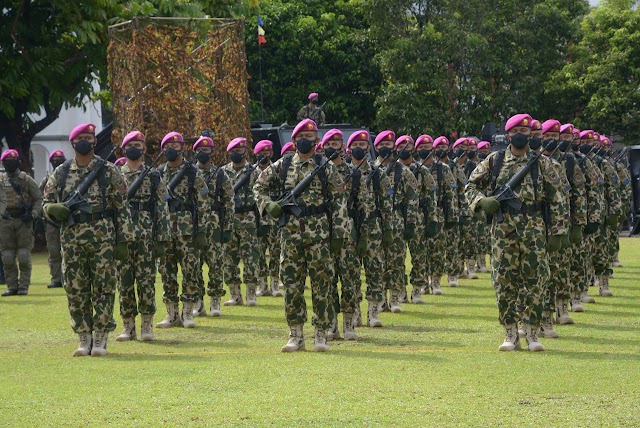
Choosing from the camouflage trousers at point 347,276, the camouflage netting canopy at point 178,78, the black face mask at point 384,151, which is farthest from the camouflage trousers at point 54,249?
the camouflage trousers at point 347,276

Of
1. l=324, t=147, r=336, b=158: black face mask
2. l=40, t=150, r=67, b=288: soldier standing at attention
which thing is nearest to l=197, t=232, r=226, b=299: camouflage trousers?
l=324, t=147, r=336, b=158: black face mask

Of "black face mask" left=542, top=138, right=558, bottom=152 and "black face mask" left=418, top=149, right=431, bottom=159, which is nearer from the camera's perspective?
"black face mask" left=542, top=138, right=558, bottom=152

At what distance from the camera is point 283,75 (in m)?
45.7

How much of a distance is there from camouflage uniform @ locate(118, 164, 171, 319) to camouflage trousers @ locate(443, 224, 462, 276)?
7.11 metres

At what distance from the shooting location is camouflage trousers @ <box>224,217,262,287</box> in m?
18.2

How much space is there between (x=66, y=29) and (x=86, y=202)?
65.6ft

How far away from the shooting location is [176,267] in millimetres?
15562

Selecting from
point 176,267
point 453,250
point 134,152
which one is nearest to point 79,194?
point 134,152

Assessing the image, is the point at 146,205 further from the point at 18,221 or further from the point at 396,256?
the point at 18,221

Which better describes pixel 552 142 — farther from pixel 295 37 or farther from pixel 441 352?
pixel 295 37

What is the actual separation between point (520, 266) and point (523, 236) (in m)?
0.33

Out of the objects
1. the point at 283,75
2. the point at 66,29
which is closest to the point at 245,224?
the point at 66,29

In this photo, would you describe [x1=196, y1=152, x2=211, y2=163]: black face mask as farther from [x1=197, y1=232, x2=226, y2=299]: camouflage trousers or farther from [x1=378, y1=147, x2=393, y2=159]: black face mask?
[x1=378, y1=147, x2=393, y2=159]: black face mask

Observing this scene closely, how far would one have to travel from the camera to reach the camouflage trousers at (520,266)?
1229 cm
